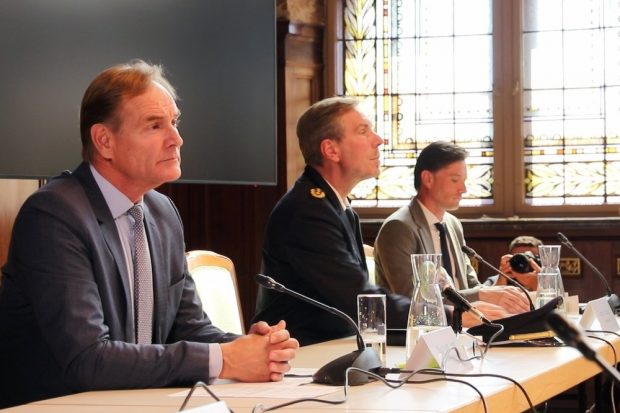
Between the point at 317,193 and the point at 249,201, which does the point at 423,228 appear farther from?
the point at 249,201

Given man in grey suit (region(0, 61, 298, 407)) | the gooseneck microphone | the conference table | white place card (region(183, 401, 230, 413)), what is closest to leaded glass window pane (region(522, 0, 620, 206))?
the conference table

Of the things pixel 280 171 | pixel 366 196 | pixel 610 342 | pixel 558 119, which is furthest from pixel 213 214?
pixel 610 342

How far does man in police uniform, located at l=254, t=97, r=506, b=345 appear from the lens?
330 cm

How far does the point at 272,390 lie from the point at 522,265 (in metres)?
2.05

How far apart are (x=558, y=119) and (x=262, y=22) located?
2137mm

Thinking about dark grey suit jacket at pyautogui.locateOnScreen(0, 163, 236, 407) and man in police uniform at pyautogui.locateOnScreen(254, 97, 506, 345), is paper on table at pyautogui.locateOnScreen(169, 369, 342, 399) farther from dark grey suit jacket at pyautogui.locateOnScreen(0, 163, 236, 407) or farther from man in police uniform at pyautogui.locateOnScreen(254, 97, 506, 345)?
man in police uniform at pyautogui.locateOnScreen(254, 97, 506, 345)

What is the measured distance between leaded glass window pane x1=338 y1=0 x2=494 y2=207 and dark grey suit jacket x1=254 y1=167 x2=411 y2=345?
2543mm

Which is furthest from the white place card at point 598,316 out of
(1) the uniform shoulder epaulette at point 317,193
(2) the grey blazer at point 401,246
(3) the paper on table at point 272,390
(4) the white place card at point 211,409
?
(4) the white place card at point 211,409

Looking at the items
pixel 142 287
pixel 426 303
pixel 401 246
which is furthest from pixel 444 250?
pixel 142 287

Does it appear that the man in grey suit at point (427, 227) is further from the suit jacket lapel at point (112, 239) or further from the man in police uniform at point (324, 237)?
the suit jacket lapel at point (112, 239)

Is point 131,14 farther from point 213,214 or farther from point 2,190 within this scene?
point 213,214

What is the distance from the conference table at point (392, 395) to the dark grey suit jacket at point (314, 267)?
729 millimetres

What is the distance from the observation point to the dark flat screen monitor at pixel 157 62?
3174mm

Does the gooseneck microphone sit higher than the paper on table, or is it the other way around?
the gooseneck microphone
